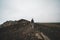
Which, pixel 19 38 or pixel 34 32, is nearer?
pixel 19 38

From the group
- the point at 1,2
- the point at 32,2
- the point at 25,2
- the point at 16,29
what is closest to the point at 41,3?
the point at 32,2

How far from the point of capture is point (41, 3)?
3.38 metres

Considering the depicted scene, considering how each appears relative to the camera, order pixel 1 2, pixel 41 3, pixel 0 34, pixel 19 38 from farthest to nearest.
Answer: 1. pixel 41 3
2. pixel 1 2
3. pixel 0 34
4. pixel 19 38

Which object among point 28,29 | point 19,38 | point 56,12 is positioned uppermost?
point 56,12

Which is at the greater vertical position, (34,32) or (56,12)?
(56,12)

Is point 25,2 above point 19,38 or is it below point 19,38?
above

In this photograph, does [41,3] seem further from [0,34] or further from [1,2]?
[0,34]

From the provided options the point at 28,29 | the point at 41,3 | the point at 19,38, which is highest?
the point at 41,3

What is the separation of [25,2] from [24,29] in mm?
1263

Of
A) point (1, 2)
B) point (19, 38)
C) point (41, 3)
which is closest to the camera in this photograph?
point (19, 38)

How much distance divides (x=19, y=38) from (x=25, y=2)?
154 cm

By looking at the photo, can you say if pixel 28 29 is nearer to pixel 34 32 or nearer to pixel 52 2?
pixel 34 32

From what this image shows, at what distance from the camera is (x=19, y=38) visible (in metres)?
2.05

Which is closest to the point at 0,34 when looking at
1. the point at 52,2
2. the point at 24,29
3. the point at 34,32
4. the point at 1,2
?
the point at 24,29
